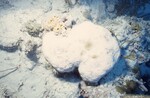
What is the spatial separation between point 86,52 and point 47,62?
0.86m

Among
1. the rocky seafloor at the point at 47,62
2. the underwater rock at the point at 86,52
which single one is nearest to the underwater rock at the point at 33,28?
the rocky seafloor at the point at 47,62

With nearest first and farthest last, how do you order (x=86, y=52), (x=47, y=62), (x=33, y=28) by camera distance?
(x=86, y=52), (x=47, y=62), (x=33, y=28)

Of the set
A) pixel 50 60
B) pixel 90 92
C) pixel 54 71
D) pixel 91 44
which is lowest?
pixel 90 92

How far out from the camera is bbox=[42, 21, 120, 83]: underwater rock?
3283 millimetres

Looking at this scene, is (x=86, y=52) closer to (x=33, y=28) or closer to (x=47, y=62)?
(x=47, y=62)

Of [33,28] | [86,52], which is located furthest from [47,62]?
[86,52]

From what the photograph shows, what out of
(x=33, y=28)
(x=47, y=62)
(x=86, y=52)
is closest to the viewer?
(x=86, y=52)

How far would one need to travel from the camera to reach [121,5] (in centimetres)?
503

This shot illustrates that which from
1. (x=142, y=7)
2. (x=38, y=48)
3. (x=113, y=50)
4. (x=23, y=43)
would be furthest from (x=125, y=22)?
(x=23, y=43)

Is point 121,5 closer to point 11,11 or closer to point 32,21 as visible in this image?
point 32,21

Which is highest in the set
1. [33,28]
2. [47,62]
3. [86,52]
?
[33,28]

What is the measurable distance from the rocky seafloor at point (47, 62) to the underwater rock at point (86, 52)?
305 millimetres

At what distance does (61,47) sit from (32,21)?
1093 millimetres

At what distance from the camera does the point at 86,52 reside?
3352 mm
